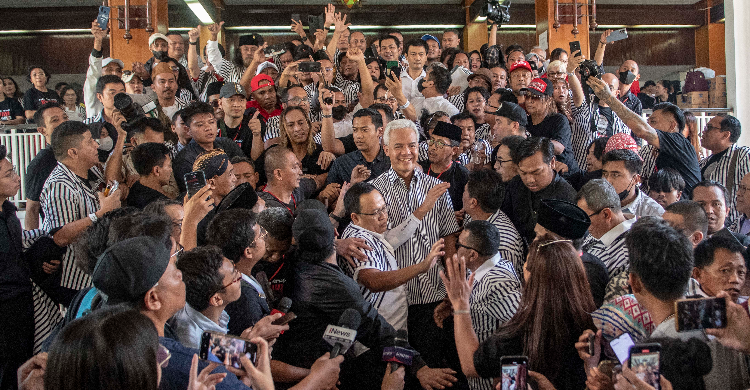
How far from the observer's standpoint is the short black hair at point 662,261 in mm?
1860

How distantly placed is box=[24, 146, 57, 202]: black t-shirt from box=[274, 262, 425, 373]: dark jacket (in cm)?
215

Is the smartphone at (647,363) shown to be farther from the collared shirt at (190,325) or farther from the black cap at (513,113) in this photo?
the black cap at (513,113)

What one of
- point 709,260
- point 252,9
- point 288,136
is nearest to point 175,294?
point 709,260

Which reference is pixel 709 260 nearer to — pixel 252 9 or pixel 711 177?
pixel 711 177

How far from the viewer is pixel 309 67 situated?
551cm

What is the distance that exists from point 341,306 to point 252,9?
39.8 ft

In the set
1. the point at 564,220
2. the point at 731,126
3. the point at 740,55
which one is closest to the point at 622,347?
the point at 564,220

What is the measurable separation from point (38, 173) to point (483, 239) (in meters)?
2.84

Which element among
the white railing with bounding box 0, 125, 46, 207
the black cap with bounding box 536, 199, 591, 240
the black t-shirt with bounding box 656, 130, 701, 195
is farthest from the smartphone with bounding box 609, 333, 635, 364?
the white railing with bounding box 0, 125, 46, 207

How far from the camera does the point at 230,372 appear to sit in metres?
1.65

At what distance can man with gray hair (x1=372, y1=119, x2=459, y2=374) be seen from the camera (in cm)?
329

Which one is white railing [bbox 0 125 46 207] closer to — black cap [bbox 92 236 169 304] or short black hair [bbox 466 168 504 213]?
short black hair [bbox 466 168 504 213]

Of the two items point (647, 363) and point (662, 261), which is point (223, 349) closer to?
point (647, 363)

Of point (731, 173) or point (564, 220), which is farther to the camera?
point (731, 173)
